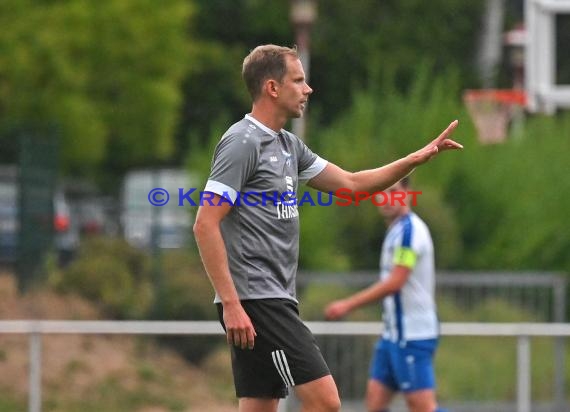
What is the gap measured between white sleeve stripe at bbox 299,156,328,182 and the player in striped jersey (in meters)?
2.82

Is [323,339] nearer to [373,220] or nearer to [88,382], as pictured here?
[88,382]

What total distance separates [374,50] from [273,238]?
4686 centimetres

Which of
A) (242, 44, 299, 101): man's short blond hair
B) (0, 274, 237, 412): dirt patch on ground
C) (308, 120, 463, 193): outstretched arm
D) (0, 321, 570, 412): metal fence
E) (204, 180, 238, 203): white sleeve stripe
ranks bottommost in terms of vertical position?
(0, 274, 237, 412): dirt patch on ground

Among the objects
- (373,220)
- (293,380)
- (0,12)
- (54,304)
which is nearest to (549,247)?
(373,220)

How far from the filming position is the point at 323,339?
14.0 metres

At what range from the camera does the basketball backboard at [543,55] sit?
66.6 ft

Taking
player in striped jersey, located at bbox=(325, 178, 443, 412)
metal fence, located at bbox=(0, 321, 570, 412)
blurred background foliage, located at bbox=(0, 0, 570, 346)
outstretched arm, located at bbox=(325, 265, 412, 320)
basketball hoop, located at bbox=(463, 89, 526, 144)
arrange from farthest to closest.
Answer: basketball hoop, located at bbox=(463, 89, 526, 144)
blurred background foliage, located at bbox=(0, 0, 570, 346)
metal fence, located at bbox=(0, 321, 570, 412)
player in striped jersey, located at bbox=(325, 178, 443, 412)
outstretched arm, located at bbox=(325, 265, 412, 320)

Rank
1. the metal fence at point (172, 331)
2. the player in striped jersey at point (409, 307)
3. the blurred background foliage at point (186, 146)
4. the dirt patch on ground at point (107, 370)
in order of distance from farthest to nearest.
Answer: the blurred background foliage at point (186, 146) → the dirt patch on ground at point (107, 370) → the metal fence at point (172, 331) → the player in striped jersey at point (409, 307)

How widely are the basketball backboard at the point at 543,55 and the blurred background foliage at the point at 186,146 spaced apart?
148cm

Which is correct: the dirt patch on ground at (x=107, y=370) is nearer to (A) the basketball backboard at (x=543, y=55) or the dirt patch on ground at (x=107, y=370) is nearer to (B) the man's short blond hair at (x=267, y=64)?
(B) the man's short blond hair at (x=267, y=64)

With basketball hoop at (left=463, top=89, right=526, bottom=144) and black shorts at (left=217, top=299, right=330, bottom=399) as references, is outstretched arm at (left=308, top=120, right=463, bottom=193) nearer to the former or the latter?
black shorts at (left=217, top=299, right=330, bottom=399)

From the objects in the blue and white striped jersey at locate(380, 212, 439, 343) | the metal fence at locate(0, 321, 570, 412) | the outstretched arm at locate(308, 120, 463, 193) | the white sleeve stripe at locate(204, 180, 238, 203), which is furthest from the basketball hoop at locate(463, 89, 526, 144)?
the white sleeve stripe at locate(204, 180, 238, 203)

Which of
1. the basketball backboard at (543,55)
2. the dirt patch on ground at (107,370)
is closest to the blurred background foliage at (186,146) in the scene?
the basketball backboard at (543,55)

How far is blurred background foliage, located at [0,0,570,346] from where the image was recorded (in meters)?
18.8
